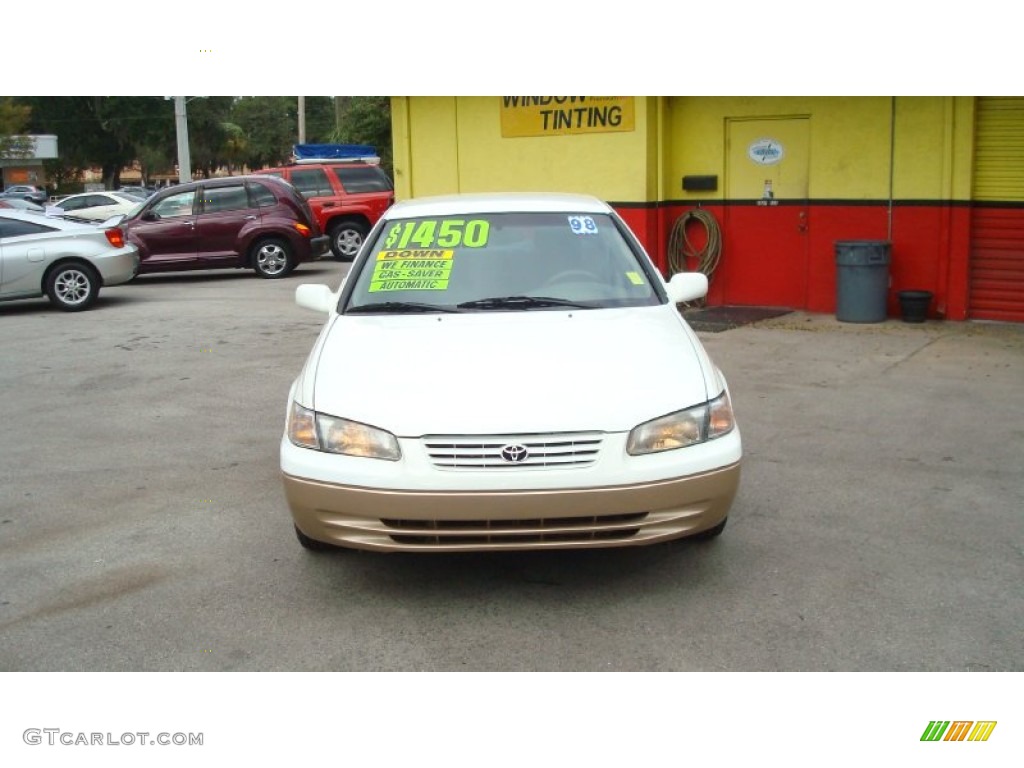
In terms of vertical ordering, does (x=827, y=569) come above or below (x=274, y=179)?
below

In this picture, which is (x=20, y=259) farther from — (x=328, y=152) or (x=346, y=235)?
(x=328, y=152)

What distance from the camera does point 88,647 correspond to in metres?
4.07

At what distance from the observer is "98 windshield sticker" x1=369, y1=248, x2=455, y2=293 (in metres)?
5.27

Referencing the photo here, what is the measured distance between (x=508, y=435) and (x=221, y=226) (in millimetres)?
14477

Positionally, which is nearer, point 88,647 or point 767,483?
point 88,647

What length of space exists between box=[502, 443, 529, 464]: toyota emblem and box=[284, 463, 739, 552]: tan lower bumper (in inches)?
4.9

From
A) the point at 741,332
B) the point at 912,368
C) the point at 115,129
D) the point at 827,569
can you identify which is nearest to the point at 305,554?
the point at 827,569

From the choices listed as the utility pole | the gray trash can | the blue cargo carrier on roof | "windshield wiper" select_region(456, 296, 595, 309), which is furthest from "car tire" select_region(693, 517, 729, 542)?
the utility pole

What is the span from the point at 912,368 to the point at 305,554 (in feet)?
20.1

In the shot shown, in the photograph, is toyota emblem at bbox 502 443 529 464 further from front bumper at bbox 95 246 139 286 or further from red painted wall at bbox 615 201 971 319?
front bumper at bbox 95 246 139 286

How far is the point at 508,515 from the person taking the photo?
158 inches

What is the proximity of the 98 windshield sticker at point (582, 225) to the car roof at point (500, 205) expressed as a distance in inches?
2.7

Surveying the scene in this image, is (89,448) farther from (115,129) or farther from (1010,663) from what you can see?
(115,129)
